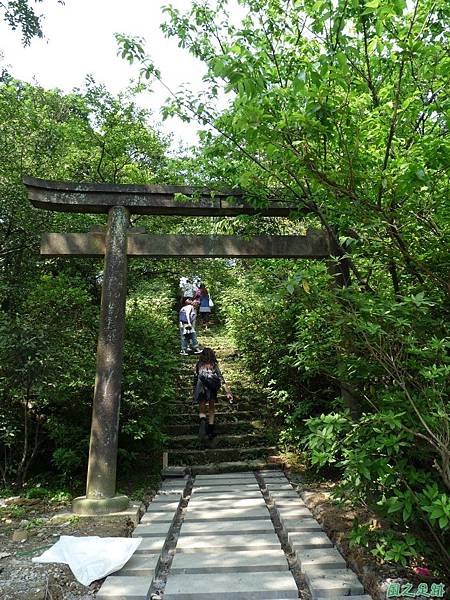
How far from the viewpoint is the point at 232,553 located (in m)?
3.89

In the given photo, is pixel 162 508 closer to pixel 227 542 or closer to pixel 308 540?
pixel 227 542

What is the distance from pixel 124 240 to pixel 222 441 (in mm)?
3917

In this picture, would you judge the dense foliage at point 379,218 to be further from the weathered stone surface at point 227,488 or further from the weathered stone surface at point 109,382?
the weathered stone surface at point 227,488

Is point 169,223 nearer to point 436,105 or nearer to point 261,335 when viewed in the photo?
point 261,335

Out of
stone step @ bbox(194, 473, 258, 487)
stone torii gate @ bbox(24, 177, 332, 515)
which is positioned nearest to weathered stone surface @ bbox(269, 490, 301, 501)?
stone step @ bbox(194, 473, 258, 487)

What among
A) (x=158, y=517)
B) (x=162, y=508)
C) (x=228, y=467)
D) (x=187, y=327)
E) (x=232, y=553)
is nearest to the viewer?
(x=232, y=553)

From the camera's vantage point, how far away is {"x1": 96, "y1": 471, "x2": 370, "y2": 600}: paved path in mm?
3207

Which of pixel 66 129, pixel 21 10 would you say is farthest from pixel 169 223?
pixel 21 10

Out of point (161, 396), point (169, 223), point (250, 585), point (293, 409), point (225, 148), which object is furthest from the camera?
point (169, 223)

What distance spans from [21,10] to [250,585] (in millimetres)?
10505

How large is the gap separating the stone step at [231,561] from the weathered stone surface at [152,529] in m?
0.46

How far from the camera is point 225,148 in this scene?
3963mm

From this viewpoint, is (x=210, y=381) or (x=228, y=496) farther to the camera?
(x=210, y=381)

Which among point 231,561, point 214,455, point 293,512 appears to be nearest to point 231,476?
point 214,455
